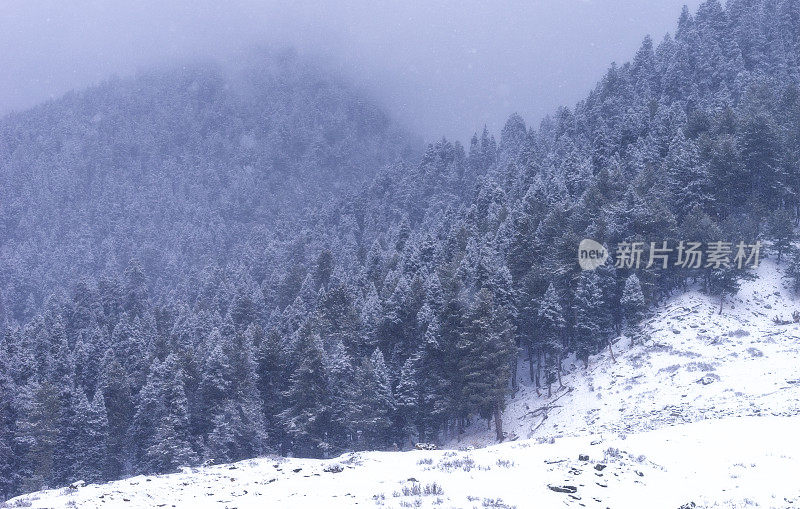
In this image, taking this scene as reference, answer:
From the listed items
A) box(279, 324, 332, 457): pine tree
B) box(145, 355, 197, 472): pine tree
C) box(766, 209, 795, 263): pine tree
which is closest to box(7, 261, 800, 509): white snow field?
box(766, 209, 795, 263): pine tree

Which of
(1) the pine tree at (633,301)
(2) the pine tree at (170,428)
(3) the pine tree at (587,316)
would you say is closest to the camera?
(2) the pine tree at (170,428)

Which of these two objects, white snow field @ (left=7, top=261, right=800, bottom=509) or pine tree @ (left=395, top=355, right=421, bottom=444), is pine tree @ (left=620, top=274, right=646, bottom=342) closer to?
white snow field @ (left=7, top=261, right=800, bottom=509)

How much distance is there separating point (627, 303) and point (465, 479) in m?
37.4

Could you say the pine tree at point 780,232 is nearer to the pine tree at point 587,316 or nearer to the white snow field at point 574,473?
the pine tree at point 587,316

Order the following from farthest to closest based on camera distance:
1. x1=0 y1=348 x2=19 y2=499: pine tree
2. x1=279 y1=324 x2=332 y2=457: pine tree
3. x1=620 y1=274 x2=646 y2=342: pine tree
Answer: x1=0 y1=348 x2=19 y2=499: pine tree < x1=620 y1=274 x2=646 y2=342: pine tree < x1=279 y1=324 x2=332 y2=457: pine tree

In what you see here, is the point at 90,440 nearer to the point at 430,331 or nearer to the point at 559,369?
the point at 430,331

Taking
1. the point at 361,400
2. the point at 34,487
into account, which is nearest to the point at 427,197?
the point at 361,400

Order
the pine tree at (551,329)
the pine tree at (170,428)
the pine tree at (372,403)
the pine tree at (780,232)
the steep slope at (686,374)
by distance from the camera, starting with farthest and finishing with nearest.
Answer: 1. the pine tree at (780,232)
2. the pine tree at (551,329)
3. the pine tree at (372,403)
4. the pine tree at (170,428)
5. the steep slope at (686,374)

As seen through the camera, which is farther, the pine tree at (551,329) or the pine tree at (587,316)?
the pine tree at (587,316)

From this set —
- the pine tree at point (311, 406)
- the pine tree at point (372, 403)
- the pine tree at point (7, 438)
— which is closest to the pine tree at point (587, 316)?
the pine tree at point (372, 403)

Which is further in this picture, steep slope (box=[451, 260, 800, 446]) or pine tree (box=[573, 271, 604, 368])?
pine tree (box=[573, 271, 604, 368])

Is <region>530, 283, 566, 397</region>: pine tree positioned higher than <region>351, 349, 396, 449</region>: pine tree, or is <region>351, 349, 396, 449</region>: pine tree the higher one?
<region>530, 283, 566, 397</region>: pine tree

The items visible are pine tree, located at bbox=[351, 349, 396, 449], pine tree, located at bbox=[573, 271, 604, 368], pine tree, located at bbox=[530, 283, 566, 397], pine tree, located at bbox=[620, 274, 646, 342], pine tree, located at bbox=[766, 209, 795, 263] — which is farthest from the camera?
pine tree, located at bbox=[766, 209, 795, 263]

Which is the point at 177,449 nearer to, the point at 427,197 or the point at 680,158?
the point at 680,158
